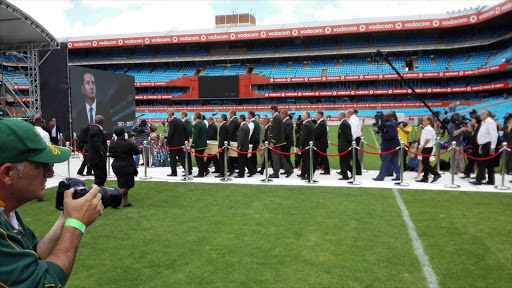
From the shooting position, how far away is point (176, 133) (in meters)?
11.5

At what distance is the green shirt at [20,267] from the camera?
1345mm

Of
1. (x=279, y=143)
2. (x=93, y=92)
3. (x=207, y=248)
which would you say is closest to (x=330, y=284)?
(x=207, y=248)

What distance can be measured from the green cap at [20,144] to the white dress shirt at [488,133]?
1038 centimetres

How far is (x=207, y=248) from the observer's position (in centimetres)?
541

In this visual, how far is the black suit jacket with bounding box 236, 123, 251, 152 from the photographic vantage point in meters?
11.1

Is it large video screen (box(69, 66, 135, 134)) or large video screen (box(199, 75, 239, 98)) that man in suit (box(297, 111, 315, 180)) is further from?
large video screen (box(199, 75, 239, 98))

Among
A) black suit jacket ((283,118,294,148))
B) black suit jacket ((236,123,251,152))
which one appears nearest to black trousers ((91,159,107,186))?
black suit jacket ((236,123,251,152))

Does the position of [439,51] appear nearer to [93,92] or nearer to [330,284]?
[93,92]

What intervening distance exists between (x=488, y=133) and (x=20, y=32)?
696 inches

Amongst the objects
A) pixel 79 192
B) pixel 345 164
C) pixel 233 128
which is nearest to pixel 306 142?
pixel 345 164

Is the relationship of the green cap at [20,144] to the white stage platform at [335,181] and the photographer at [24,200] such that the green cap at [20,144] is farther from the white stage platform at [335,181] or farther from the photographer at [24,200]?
the white stage platform at [335,181]

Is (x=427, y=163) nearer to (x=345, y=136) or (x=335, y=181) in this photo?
(x=345, y=136)

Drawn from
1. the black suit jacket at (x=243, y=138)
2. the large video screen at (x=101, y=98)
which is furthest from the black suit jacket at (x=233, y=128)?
the large video screen at (x=101, y=98)

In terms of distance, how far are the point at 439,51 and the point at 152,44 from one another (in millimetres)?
36661
